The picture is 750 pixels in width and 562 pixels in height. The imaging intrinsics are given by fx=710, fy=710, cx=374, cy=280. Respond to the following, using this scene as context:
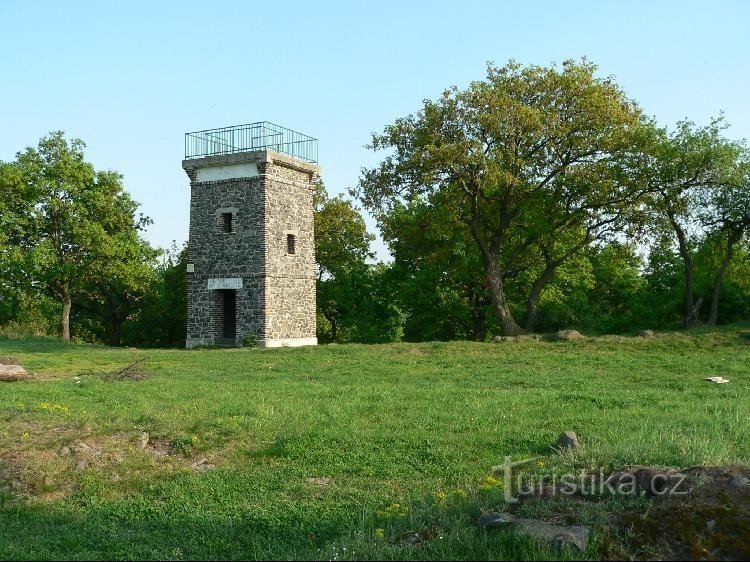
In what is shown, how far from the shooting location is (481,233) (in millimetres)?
29812

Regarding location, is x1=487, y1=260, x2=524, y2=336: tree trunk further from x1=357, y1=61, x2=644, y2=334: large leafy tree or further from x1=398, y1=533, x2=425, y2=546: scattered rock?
x1=398, y1=533, x2=425, y2=546: scattered rock

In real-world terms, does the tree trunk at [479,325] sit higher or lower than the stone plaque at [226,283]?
lower

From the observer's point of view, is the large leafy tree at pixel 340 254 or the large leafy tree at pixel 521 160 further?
the large leafy tree at pixel 340 254

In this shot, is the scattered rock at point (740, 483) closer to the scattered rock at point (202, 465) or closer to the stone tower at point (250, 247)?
the scattered rock at point (202, 465)

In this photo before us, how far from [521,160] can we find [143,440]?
19397 millimetres

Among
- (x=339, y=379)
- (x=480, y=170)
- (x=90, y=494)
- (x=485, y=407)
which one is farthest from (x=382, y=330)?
(x=90, y=494)

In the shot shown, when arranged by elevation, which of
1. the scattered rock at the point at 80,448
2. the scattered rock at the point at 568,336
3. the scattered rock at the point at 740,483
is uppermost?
the scattered rock at the point at 568,336

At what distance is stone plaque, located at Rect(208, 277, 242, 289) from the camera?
29.2 metres

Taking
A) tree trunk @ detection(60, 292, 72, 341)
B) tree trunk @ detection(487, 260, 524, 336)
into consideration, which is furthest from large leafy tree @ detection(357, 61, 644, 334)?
tree trunk @ detection(60, 292, 72, 341)

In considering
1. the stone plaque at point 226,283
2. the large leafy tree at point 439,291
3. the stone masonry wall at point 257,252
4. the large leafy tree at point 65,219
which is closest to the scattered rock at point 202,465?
the stone masonry wall at point 257,252

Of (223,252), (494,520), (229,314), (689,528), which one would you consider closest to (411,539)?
(494,520)

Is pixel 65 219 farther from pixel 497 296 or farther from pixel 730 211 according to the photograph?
pixel 730 211

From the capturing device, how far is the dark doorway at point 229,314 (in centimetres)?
3080

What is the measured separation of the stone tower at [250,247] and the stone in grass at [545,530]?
23.9 metres
